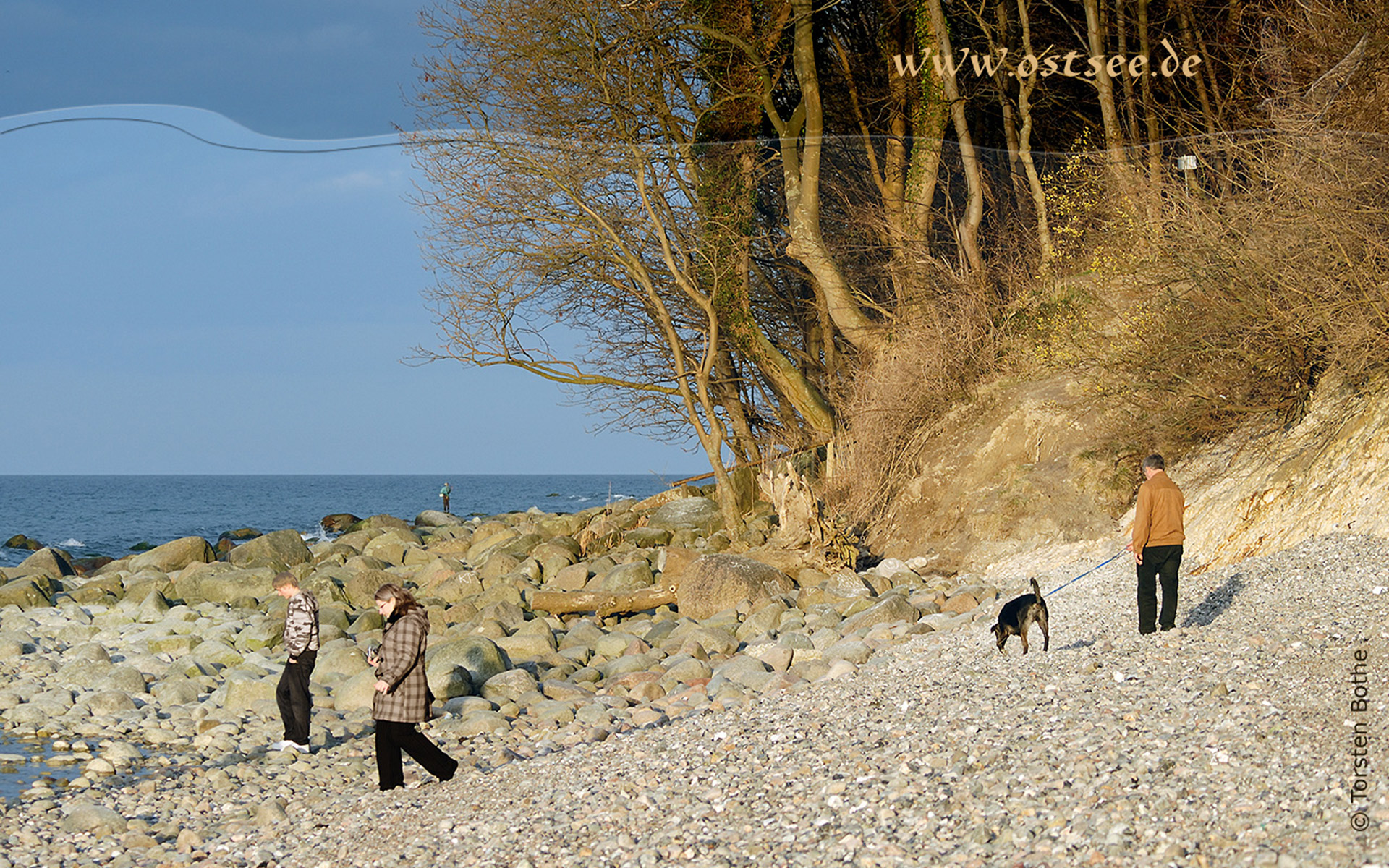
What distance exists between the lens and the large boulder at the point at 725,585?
13906mm

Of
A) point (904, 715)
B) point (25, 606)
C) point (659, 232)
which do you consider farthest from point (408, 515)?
point (904, 715)

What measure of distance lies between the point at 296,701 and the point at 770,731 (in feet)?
14.5

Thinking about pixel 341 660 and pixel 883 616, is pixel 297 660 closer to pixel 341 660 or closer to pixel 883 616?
pixel 341 660

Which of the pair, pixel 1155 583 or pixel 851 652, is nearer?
pixel 1155 583

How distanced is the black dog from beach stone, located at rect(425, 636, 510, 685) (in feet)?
19.2

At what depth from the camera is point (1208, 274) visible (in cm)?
1077

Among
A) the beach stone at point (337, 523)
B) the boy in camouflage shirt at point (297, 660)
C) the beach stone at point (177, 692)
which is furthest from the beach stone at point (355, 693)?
the beach stone at point (337, 523)

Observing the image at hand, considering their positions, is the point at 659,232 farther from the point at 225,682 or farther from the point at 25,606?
the point at 25,606

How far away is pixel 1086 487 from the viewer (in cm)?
1334

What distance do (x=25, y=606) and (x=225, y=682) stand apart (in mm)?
7911

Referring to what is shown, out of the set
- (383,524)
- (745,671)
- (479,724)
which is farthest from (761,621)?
(383,524)

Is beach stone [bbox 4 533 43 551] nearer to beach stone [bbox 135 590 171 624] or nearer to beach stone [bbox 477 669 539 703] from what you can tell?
beach stone [bbox 135 590 171 624]

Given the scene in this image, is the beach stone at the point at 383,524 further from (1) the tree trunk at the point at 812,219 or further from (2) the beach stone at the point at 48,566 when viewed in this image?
(1) the tree trunk at the point at 812,219

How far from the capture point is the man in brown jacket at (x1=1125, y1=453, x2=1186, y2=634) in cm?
793
